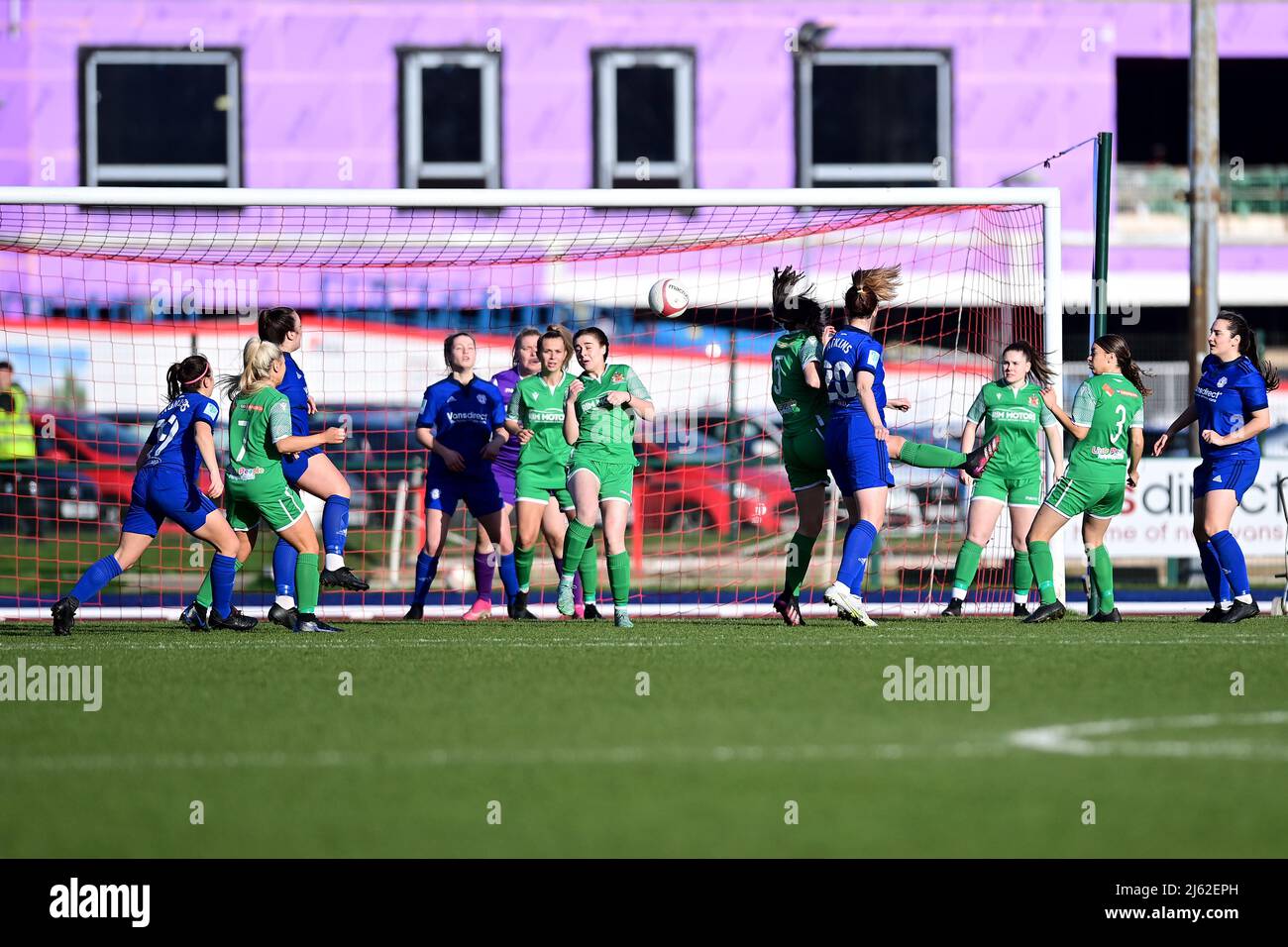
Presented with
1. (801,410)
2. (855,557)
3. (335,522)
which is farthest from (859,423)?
(335,522)

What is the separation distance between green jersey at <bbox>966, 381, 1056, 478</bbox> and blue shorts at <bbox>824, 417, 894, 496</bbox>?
139 cm

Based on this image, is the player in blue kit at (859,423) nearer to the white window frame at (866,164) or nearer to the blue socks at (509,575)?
the blue socks at (509,575)

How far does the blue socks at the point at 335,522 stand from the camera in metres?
9.98

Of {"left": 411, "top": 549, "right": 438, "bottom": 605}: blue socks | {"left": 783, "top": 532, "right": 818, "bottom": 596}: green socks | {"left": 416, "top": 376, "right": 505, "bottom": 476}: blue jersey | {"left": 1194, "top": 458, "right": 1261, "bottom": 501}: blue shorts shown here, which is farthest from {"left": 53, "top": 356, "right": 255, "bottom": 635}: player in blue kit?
{"left": 1194, "top": 458, "right": 1261, "bottom": 501}: blue shorts

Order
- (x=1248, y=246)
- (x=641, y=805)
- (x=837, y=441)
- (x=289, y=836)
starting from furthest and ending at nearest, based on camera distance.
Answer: (x=1248, y=246), (x=837, y=441), (x=641, y=805), (x=289, y=836)

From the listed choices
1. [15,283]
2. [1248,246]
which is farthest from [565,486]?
[1248,246]

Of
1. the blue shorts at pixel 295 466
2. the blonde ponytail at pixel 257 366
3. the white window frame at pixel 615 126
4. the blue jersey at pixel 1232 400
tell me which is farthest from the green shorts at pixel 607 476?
the white window frame at pixel 615 126

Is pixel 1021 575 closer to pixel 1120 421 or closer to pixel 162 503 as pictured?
pixel 1120 421

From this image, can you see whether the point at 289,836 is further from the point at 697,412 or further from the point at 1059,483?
the point at 697,412

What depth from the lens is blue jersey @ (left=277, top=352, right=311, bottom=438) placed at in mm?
9992

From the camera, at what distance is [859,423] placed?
31.6ft

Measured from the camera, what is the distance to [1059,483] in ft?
34.7

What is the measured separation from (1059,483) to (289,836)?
7.17 meters

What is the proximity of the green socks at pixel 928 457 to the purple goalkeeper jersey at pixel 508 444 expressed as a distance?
2.43 meters
